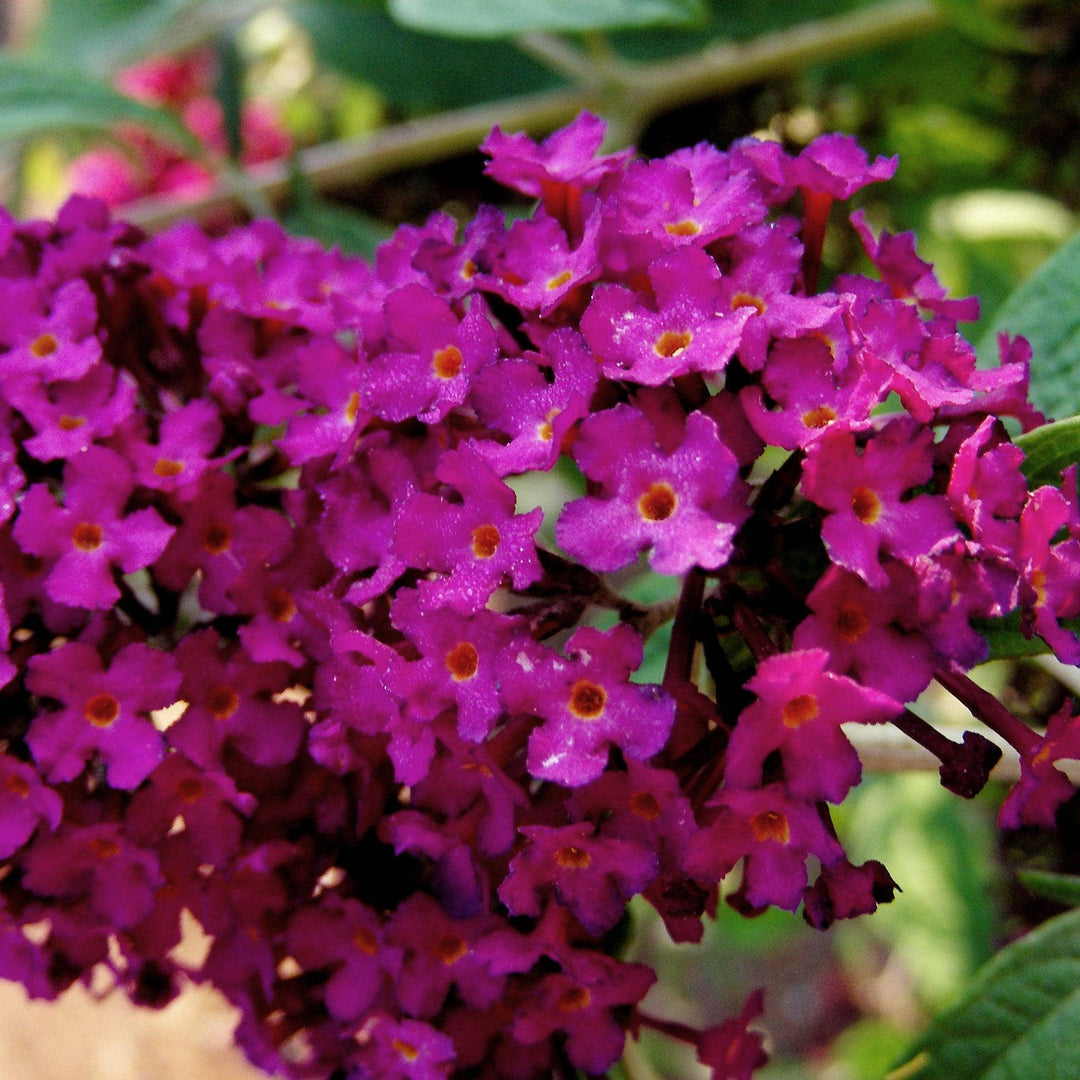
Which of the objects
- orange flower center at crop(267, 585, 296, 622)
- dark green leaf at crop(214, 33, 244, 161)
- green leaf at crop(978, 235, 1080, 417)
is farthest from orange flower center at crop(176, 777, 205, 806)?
dark green leaf at crop(214, 33, 244, 161)

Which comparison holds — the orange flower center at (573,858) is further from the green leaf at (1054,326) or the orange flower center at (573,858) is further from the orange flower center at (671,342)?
the green leaf at (1054,326)

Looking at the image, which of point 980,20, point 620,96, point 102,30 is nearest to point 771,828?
point 980,20

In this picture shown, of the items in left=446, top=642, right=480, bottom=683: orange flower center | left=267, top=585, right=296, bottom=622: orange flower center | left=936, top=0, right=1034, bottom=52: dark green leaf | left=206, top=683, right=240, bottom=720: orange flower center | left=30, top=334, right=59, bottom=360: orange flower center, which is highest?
left=936, top=0, right=1034, bottom=52: dark green leaf

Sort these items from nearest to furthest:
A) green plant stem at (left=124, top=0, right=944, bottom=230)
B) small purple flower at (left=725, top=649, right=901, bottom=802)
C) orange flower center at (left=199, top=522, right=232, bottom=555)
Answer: small purple flower at (left=725, top=649, right=901, bottom=802)
orange flower center at (left=199, top=522, right=232, bottom=555)
green plant stem at (left=124, top=0, right=944, bottom=230)

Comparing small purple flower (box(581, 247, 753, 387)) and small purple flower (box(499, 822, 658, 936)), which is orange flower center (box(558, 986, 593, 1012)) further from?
small purple flower (box(581, 247, 753, 387))

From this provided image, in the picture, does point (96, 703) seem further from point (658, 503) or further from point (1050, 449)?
point (1050, 449)

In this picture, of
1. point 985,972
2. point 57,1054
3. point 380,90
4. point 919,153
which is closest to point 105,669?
point 985,972
